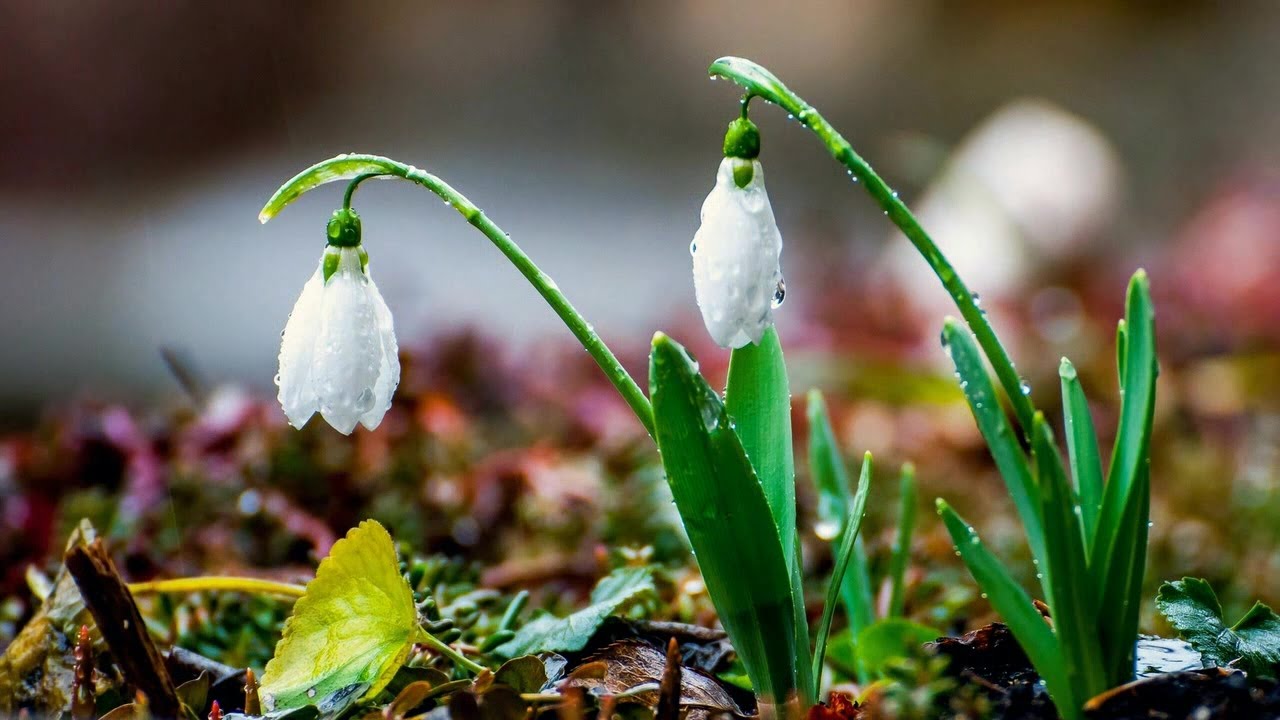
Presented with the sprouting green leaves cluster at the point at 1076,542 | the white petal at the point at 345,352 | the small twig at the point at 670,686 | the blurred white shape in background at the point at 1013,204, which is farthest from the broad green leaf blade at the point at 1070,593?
the blurred white shape in background at the point at 1013,204

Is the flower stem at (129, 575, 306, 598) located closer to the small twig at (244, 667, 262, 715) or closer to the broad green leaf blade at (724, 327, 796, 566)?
the small twig at (244, 667, 262, 715)

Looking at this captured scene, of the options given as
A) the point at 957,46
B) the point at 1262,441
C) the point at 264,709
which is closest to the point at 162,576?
the point at 264,709

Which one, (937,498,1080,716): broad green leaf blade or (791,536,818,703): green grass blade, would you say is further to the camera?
(791,536,818,703): green grass blade

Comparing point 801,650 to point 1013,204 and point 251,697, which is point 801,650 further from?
point 1013,204

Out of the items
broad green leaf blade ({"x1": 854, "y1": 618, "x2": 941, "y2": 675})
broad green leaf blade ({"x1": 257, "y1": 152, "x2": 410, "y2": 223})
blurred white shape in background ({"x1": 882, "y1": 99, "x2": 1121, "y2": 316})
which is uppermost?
blurred white shape in background ({"x1": 882, "y1": 99, "x2": 1121, "y2": 316})

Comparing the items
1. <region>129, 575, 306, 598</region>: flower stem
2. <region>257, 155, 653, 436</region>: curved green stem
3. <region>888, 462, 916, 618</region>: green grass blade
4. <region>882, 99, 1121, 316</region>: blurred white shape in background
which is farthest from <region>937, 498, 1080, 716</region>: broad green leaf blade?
<region>882, 99, 1121, 316</region>: blurred white shape in background

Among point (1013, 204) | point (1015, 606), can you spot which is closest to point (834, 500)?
point (1015, 606)
